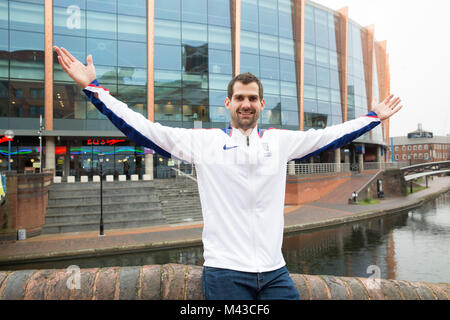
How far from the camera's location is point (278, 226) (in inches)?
73.9

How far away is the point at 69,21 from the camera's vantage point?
2502cm

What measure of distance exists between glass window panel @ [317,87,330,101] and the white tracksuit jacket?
3701 cm

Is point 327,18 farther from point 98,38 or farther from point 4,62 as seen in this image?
point 4,62

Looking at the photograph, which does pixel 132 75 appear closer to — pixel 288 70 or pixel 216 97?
pixel 216 97

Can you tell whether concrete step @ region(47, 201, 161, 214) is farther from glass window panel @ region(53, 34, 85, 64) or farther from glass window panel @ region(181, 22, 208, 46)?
glass window panel @ region(181, 22, 208, 46)

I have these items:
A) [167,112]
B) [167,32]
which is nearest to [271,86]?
[167,112]

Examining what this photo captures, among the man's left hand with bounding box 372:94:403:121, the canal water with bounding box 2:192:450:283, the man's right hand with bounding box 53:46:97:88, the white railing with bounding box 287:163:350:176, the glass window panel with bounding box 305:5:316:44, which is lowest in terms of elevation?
the canal water with bounding box 2:192:450:283

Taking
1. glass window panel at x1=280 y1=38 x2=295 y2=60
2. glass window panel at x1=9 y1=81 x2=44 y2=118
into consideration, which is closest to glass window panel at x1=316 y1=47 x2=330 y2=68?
glass window panel at x1=280 y1=38 x2=295 y2=60

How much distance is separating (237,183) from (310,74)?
37.0m

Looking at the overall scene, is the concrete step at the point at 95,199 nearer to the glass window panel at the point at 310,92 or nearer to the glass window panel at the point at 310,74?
the glass window panel at the point at 310,92

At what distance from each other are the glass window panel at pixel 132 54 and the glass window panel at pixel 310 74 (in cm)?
1901

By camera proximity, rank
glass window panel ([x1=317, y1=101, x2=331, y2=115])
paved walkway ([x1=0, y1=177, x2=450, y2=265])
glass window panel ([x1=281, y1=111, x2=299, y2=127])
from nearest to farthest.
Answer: paved walkway ([x1=0, y1=177, x2=450, y2=265])
glass window panel ([x1=281, y1=111, x2=299, y2=127])
glass window panel ([x1=317, y1=101, x2=331, y2=115])

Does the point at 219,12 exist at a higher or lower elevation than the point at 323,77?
higher

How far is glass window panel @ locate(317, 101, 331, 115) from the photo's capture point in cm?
3641
